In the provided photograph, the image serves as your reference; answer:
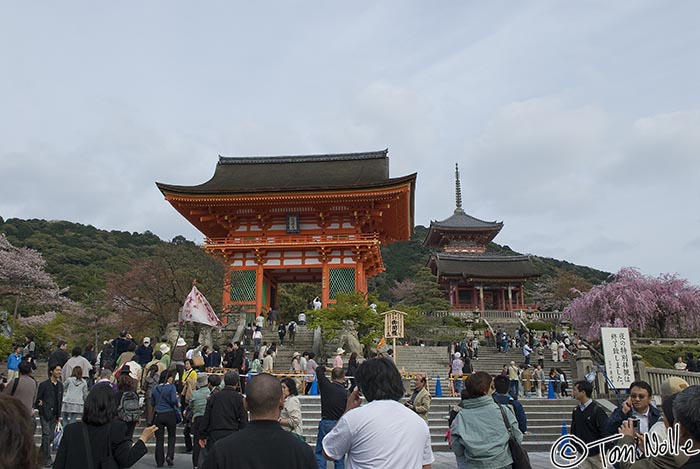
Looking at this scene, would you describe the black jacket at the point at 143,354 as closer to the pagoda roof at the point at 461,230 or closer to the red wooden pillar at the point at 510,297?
the red wooden pillar at the point at 510,297

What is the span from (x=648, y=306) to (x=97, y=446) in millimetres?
32236

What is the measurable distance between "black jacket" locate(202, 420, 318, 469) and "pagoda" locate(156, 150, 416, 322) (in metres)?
23.4

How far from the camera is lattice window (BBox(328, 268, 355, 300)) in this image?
27.3 metres

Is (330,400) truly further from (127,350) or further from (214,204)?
(214,204)


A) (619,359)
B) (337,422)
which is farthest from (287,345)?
(337,422)

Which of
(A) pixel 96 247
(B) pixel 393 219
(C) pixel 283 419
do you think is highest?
(A) pixel 96 247

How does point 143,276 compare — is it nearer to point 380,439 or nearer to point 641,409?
point 641,409

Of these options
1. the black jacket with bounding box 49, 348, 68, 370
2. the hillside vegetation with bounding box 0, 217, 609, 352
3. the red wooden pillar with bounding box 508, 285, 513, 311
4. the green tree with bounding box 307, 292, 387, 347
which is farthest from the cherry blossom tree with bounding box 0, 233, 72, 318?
the red wooden pillar with bounding box 508, 285, 513, 311

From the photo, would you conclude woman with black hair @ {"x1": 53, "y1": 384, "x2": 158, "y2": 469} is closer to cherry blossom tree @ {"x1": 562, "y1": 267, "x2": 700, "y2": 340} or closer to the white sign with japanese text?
the white sign with japanese text

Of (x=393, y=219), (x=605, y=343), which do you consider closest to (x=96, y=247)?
(x=393, y=219)

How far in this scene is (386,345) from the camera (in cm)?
1989

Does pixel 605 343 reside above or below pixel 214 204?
below

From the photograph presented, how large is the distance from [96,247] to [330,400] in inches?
2416

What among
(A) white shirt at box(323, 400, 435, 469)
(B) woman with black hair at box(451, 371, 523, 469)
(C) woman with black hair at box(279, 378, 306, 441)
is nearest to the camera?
(A) white shirt at box(323, 400, 435, 469)
